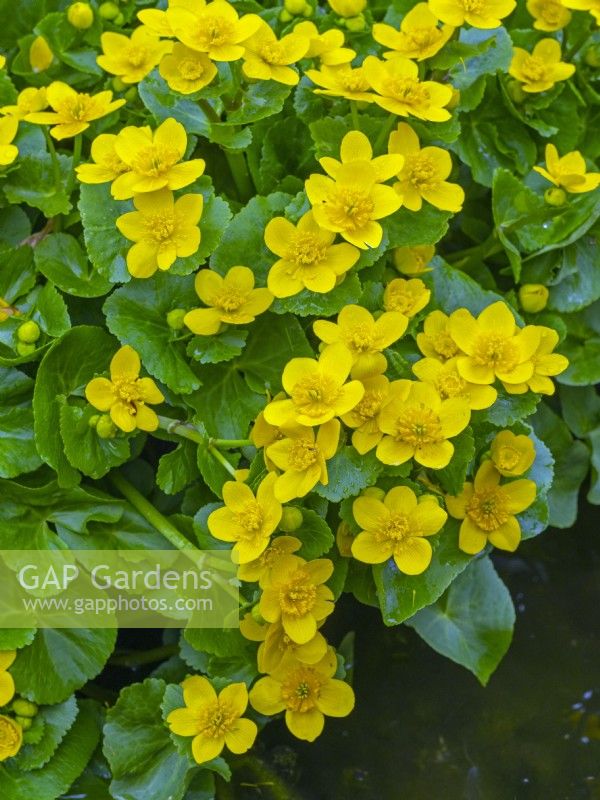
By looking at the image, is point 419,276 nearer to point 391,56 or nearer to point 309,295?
point 309,295

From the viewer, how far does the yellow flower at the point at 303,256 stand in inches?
53.6

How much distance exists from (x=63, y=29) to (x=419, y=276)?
0.79m

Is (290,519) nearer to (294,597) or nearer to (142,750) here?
(294,597)

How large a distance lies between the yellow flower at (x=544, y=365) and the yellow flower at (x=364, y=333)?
0.20 m

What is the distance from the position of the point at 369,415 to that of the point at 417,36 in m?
0.64

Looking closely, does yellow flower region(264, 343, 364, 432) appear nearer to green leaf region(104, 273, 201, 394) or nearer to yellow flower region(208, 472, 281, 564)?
yellow flower region(208, 472, 281, 564)

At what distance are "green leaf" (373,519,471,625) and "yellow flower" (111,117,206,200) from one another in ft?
2.08

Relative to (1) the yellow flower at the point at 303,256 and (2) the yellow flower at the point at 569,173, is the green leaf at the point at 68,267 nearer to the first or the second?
(1) the yellow flower at the point at 303,256

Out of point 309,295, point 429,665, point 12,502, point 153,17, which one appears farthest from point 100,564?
point 153,17

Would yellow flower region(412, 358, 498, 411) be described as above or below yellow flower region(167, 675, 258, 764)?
above

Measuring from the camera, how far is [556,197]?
158cm

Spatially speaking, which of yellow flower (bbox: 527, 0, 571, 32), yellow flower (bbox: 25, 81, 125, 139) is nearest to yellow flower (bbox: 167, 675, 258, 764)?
yellow flower (bbox: 25, 81, 125, 139)

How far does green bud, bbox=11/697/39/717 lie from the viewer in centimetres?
143

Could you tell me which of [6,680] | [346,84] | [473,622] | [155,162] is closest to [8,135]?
[155,162]
